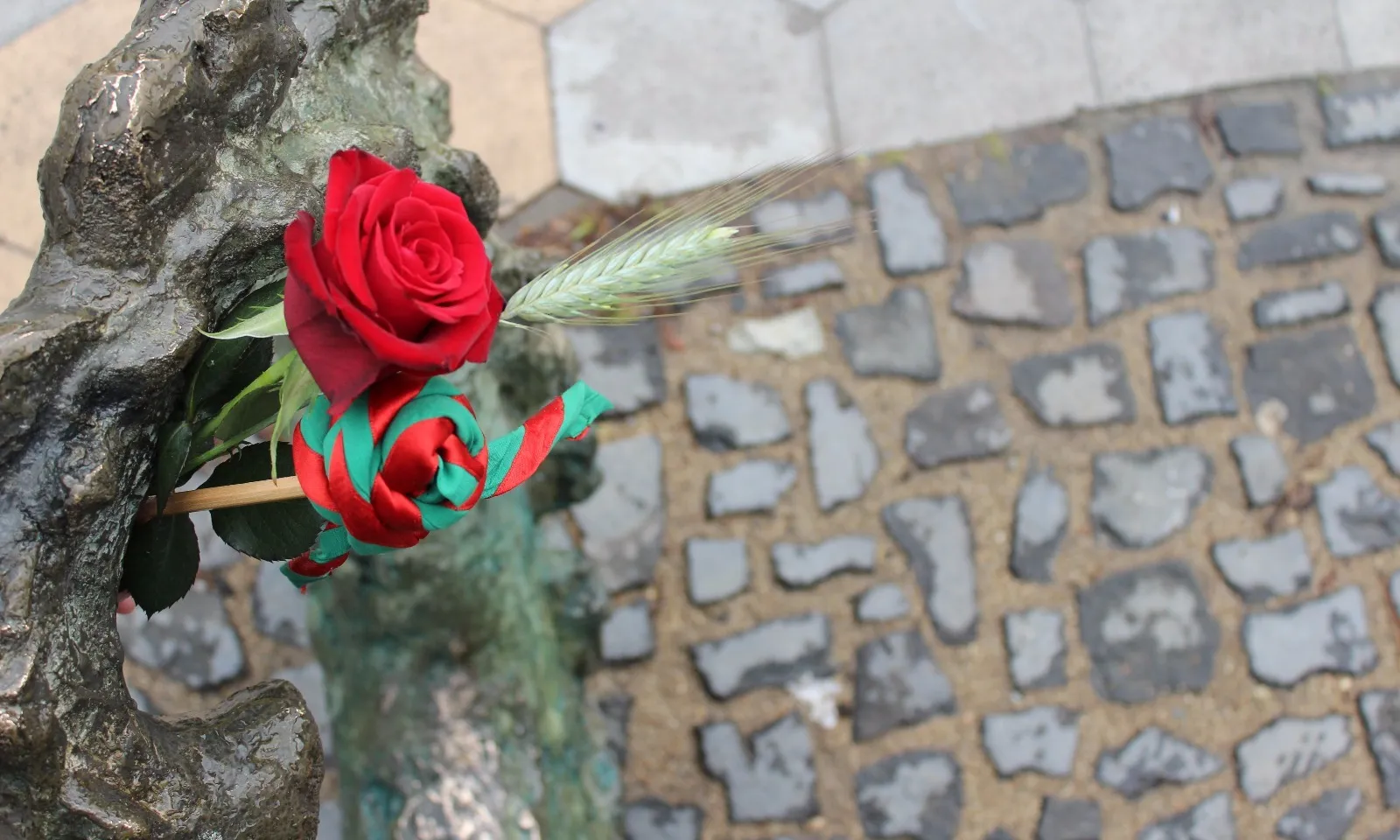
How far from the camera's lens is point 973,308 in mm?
3150

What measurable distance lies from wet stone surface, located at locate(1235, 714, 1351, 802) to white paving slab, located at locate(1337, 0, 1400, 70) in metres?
1.85

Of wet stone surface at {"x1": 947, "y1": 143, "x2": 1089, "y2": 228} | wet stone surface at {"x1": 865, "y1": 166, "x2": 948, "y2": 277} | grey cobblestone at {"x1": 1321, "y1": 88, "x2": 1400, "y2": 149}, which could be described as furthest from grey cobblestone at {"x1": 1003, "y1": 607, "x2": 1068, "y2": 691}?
grey cobblestone at {"x1": 1321, "y1": 88, "x2": 1400, "y2": 149}

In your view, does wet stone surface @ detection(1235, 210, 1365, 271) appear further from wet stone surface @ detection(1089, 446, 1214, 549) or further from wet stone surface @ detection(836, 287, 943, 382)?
wet stone surface @ detection(836, 287, 943, 382)

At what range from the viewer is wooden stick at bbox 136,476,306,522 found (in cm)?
122

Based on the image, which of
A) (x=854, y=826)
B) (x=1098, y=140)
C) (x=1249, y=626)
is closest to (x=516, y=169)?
(x=1098, y=140)

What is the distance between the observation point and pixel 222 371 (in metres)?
1.26

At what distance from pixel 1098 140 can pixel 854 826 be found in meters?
1.92

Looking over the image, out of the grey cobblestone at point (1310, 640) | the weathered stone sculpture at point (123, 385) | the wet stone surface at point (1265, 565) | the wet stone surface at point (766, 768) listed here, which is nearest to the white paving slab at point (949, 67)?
the wet stone surface at point (1265, 565)

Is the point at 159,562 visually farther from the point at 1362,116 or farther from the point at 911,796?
the point at 1362,116

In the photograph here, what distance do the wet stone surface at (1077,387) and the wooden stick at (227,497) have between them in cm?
220

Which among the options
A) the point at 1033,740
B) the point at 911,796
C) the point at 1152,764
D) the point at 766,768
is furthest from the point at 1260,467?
the point at 766,768

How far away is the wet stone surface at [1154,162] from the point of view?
3.27 meters

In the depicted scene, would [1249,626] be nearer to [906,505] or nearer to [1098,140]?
[906,505]

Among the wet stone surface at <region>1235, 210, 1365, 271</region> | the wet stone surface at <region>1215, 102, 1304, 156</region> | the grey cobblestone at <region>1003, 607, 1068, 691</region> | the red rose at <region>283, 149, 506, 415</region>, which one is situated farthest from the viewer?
the wet stone surface at <region>1215, 102, 1304, 156</region>
